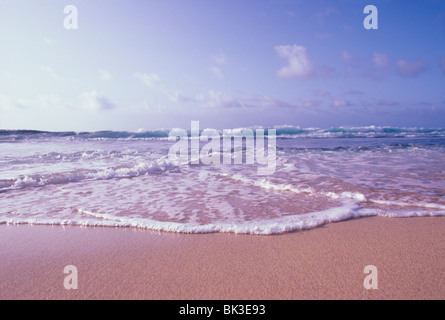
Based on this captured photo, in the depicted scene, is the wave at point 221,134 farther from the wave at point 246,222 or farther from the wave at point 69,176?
the wave at point 246,222

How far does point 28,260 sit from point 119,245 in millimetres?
791

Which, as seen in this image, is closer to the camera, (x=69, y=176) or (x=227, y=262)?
(x=227, y=262)

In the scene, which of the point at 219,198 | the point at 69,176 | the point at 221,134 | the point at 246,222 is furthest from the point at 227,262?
the point at 221,134

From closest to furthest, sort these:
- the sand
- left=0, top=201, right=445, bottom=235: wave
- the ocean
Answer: the sand → left=0, top=201, right=445, bottom=235: wave → the ocean

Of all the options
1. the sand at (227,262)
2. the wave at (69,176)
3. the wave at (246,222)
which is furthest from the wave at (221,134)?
the sand at (227,262)

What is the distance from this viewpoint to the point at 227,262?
233 cm

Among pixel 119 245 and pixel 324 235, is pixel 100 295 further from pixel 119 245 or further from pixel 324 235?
pixel 324 235

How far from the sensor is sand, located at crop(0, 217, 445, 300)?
6.23 feet

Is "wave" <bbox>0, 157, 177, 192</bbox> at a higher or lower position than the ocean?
higher

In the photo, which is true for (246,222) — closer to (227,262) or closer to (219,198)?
(227,262)

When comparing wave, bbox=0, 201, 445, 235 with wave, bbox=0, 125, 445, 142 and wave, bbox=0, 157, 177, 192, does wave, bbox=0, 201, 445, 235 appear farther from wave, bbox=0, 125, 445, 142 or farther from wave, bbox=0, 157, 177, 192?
wave, bbox=0, 125, 445, 142

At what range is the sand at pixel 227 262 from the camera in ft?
6.23

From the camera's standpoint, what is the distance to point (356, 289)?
73.4 inches

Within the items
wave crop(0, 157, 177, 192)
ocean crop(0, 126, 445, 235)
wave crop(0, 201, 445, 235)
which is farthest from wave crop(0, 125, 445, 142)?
wave crop(0, 201, 445, 235)
